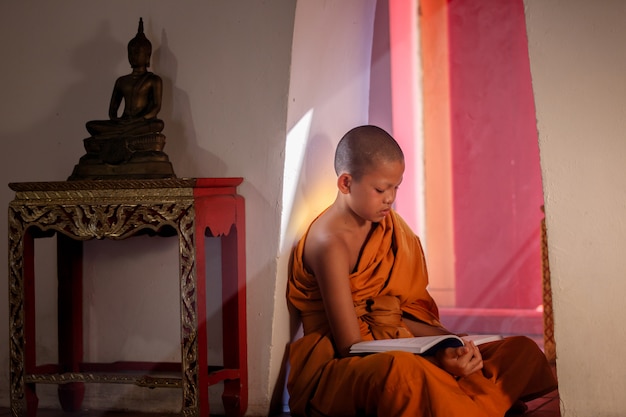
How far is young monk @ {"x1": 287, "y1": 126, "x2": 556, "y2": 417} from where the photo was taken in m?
3.23

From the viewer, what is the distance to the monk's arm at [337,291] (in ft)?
11.4

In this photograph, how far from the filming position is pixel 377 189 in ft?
12.0

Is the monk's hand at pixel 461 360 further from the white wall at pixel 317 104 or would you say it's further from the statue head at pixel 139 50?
the statue head at pixel 139 50

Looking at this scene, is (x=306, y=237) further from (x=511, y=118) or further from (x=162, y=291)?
(x=511, y=118)

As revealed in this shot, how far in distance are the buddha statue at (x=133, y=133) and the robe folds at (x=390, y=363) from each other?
2.40 feet

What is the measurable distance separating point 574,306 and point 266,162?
1.33m

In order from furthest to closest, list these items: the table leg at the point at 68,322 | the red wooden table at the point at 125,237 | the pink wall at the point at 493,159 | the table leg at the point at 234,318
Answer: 1. the pink wall at the point at 493,159
2. the table leg at the point at 68,322
3. the table leg at the point at 234,318
4. the red wooden table at the point at 125,237

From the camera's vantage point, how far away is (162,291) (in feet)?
12.9

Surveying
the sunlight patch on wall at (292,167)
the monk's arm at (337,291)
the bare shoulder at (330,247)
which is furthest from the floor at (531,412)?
the sunlight patch on wall at (292,167)

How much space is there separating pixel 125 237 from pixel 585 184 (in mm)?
1678

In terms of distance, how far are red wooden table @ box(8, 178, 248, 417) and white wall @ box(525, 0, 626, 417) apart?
123cm

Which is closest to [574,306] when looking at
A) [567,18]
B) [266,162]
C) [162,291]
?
[567,18]

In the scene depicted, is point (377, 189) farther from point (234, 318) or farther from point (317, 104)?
point (234, 318)

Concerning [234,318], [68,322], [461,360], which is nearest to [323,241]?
[234,318]
